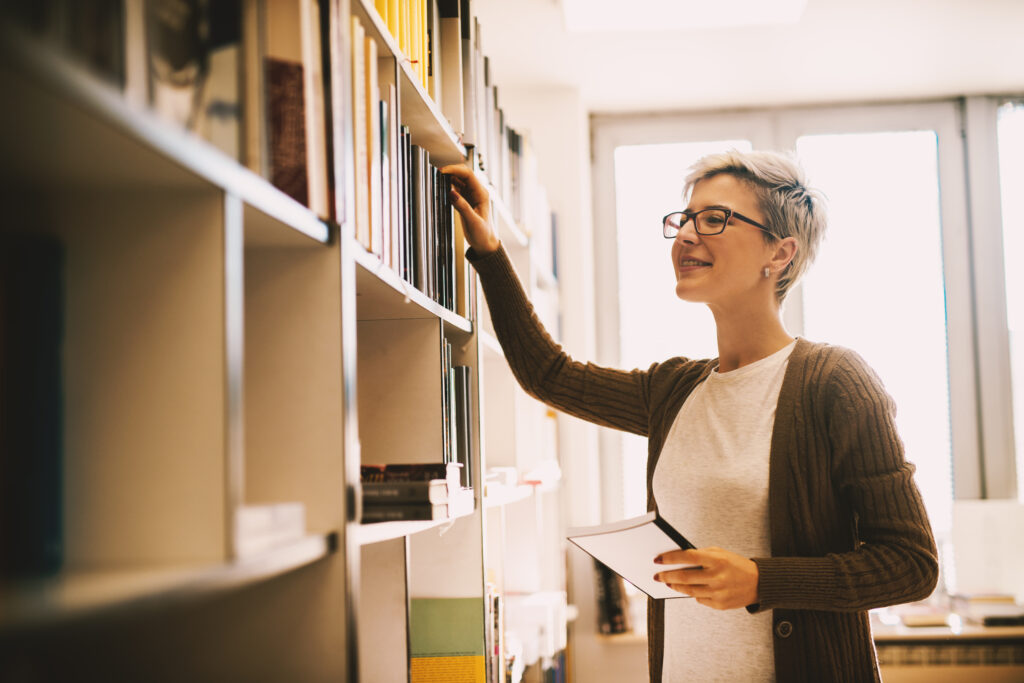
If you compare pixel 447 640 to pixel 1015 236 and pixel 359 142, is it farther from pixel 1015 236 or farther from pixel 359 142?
pixel 1015 236

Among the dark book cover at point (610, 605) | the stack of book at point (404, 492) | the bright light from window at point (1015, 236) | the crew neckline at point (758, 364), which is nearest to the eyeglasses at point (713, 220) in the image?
the crew neckline at point (758, 364)

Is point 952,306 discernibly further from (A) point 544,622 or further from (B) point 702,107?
(A) point 544,622

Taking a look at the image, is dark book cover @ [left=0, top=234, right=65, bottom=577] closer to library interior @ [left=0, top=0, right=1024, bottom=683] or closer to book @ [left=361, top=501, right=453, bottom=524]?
library interior @ [left=0, top=0, right=1024, bottom=683]

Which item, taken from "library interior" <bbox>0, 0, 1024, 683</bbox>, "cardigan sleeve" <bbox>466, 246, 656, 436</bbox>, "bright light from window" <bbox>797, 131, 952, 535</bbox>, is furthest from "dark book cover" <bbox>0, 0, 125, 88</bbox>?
"bright light from window" <bbox>797, 131, 952, 535</bbox>

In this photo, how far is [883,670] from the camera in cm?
322

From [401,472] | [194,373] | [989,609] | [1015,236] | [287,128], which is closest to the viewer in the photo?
[194,373]

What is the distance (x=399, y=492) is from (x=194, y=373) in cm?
51

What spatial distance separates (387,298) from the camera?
47.9 inches

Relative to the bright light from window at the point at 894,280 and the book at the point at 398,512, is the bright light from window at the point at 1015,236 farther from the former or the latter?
the book at the point at 398,512

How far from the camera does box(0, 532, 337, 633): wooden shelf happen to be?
0.42 metres

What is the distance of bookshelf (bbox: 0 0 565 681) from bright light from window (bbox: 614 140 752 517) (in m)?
2.67

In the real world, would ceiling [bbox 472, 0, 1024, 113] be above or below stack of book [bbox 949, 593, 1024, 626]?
above

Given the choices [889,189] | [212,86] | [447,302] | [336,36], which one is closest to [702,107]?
[889,189]

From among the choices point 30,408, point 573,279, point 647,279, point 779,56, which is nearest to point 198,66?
point 30,408
